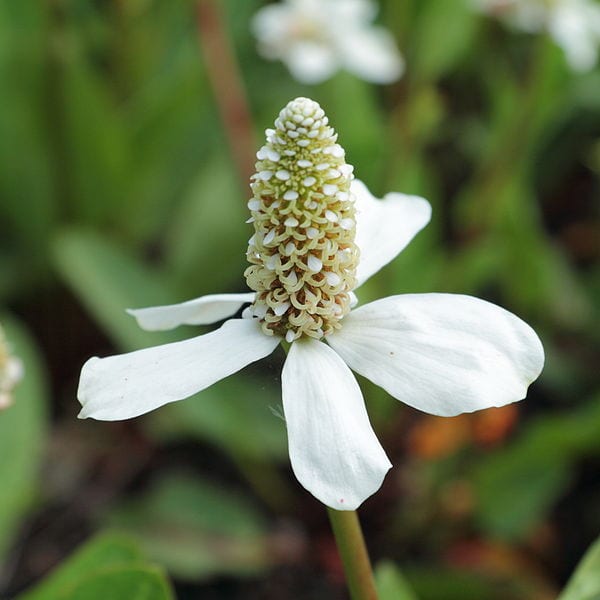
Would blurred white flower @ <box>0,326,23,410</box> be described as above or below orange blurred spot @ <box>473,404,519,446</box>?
above

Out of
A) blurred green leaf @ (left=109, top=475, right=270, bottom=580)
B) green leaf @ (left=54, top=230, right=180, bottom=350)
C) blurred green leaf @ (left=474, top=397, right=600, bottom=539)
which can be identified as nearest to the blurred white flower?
green leaf @ (left=54, top=230, right=180, bottom=350)

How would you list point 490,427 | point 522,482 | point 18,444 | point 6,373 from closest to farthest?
1. point 6,373
2. point 18,444
3. point 522,482
4. point 490,427

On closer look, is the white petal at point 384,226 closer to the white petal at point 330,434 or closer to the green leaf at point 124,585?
the white petal at point 330,434

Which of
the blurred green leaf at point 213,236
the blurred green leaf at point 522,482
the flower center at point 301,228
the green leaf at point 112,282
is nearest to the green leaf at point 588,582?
the flower center at point 301,228

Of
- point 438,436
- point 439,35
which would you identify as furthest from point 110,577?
point 439,35

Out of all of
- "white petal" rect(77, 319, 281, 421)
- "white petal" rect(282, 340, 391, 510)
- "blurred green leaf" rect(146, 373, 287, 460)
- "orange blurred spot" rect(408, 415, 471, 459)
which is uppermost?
"white petal" rect(77, 319, 281, 421)

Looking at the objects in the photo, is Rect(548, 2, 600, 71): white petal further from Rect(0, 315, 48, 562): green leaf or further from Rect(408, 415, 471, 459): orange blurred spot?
Rect(0, 315, 48, 562): green leaf

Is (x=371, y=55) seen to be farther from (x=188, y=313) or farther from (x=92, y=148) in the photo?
(x=188, y=313)
